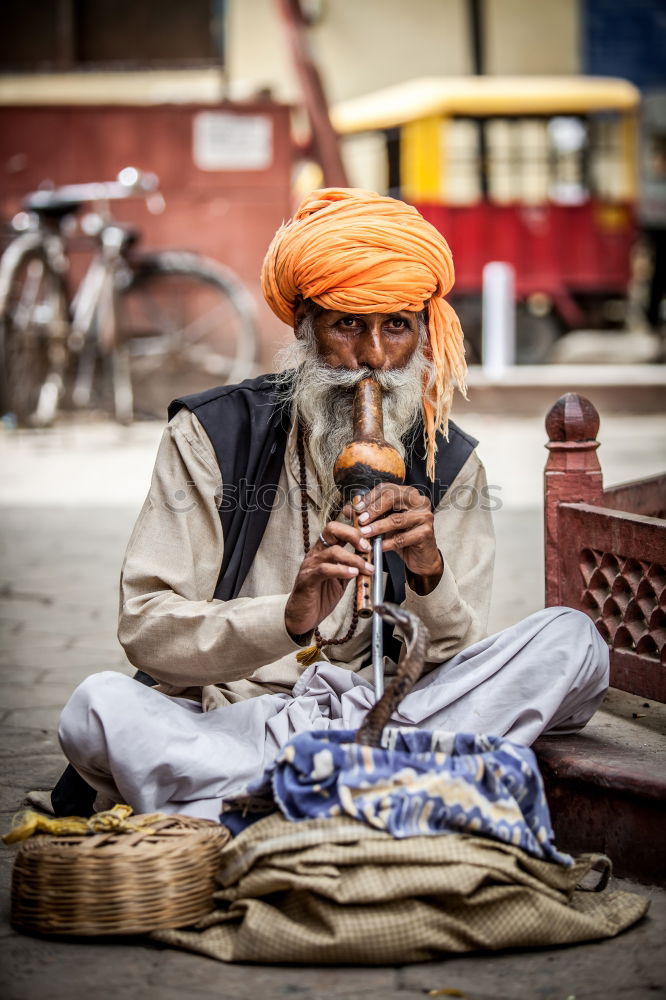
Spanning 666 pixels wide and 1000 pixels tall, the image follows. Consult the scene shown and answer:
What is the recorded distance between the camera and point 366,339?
A: 8.93 ft

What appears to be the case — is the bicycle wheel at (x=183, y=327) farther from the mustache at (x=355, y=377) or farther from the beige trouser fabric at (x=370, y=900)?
the beige trouser fabric at (x=370, y=900)

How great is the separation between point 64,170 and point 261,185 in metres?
1.62

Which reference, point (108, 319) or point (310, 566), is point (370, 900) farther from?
point (108, 319)

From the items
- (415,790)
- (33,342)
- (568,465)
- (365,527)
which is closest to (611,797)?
(415,790)

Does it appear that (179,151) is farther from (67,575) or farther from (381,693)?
(381,693)

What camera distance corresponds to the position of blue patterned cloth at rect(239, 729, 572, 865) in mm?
2180

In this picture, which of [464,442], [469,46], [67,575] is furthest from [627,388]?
[464,442]

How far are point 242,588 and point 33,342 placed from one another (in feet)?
21.4

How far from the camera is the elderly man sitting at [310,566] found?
246cm

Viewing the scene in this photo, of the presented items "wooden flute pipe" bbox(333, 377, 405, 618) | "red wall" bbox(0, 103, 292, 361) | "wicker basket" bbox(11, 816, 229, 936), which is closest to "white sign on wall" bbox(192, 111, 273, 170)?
"red wall" bbox(0, 103, 292, 361)

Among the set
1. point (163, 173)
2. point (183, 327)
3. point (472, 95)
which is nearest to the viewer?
point (183, 327)

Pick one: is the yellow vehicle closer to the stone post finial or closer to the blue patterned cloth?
the stone post finial

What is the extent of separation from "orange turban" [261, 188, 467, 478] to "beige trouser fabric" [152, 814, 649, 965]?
2.87ft

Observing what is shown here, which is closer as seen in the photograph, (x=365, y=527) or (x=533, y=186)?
(x=365, y=527)
